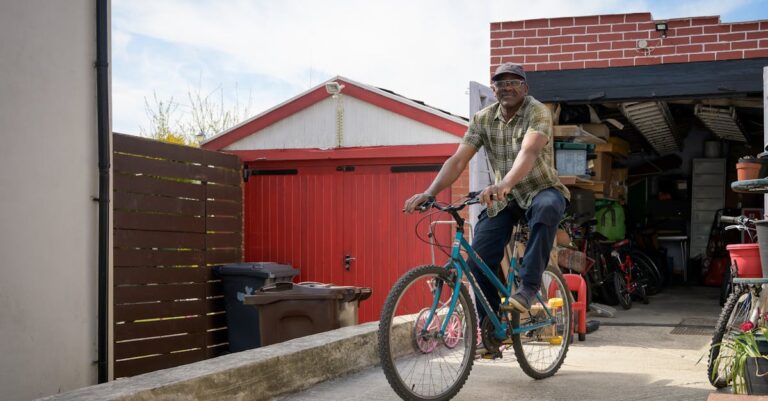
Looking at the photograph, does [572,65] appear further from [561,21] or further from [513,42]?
[513,42]

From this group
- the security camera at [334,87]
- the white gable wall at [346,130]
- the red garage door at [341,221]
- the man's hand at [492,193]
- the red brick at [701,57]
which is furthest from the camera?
the security camera at [334,87]

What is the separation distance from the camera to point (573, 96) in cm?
809

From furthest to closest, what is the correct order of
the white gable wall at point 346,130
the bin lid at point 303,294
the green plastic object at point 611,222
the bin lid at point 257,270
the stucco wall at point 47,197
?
the green plastic object at point 611,222 → the white gable wall at point 346,130 → the bin lid at point 257,270 → the bin lid at point 303,294 → the stucco wall at point 47,197

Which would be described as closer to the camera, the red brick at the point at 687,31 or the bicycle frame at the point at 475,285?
the bicycle frame at the point at 475,285

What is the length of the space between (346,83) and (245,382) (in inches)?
257

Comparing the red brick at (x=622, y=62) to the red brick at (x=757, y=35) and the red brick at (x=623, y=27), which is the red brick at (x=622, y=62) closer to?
the red brick at (x=623, y=27)

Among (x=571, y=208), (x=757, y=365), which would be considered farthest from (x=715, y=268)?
(x=757, y=365)

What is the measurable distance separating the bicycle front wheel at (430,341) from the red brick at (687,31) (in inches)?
185

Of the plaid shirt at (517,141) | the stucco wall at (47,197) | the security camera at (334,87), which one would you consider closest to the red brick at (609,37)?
the security camera at (334,87)

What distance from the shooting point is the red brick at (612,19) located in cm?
792

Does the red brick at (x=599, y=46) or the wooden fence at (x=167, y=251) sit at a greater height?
the red brick at (x=599, y=46)

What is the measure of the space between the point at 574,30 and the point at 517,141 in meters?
3.85

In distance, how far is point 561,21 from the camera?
8109 millimetres

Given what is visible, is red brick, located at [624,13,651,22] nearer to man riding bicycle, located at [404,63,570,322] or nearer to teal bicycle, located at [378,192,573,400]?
man riding bicycle, located at [404,63,570,322]
